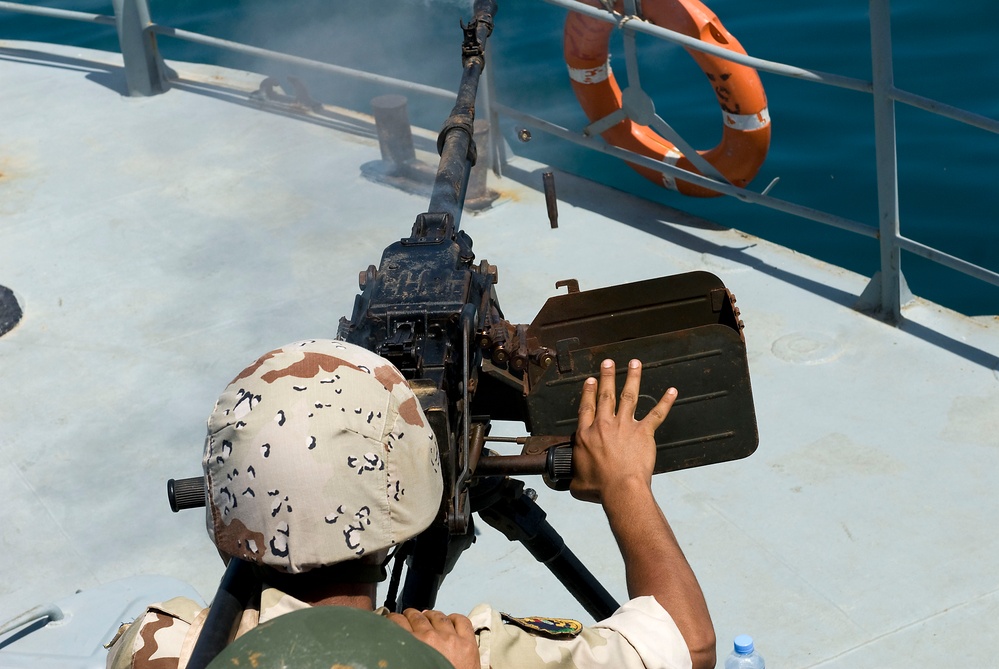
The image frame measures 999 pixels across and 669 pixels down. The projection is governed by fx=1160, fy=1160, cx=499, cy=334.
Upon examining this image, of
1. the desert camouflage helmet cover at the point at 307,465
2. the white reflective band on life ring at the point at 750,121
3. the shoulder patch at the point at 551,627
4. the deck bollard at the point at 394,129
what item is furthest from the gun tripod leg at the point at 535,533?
the deck bollard at the point at 394,129

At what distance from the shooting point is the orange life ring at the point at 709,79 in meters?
5.32

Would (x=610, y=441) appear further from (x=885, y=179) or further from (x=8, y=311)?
(x=8, y=311)

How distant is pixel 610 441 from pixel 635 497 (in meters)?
0.11

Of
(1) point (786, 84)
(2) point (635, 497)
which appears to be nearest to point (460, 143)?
(2) point (635, 497)

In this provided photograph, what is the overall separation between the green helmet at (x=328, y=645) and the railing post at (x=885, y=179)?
3.43m

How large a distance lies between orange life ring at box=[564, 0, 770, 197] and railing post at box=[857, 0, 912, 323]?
913 millimetres

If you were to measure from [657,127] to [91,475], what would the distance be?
304 cm

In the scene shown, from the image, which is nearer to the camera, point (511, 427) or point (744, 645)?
point (744, 645)

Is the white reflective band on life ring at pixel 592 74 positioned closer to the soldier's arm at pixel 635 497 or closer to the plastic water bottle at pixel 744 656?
the plastic water bottle at pixel 744 656

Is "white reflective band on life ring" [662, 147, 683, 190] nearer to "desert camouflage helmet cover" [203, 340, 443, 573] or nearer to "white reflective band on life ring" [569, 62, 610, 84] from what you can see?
"white reflective band on life ring" [569, 62, 610, 84]

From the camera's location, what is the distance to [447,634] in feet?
4.97

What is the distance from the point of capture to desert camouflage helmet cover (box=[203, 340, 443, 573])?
4.99 ft

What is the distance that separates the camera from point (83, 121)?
695cm

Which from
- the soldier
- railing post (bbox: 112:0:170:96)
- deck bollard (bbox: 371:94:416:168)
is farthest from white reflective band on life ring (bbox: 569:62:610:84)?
the soldier
